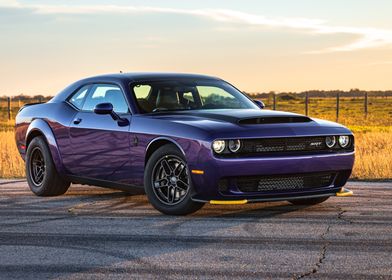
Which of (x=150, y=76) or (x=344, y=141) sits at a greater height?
(x=150, y=76)

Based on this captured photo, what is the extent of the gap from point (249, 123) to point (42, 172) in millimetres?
3460

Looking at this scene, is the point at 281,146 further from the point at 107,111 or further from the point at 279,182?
the point at 107,111

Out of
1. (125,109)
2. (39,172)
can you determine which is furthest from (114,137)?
(39,172)

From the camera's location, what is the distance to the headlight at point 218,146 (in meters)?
7.91

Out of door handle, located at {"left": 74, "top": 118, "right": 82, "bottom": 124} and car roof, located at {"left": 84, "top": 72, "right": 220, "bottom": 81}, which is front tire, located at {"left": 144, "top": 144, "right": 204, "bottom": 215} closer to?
car roof, located at {"left": 84, "top": 72, "right": 220, "bottom": 81}

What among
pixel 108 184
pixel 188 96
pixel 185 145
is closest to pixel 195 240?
pixel 185 145

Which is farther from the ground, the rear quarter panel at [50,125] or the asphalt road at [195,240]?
the rear quarter panel at [50,125]

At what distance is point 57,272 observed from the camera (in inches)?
225

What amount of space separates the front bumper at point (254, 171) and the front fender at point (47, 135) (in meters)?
2.62

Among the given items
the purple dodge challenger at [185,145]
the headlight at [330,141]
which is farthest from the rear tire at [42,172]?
the headlight at [330,141]

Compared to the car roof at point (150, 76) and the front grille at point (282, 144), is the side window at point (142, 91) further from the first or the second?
the front grille at point (282, 144)

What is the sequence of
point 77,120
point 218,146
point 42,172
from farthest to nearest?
point 42,172
point 77,120
point 218,146

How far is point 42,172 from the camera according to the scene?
34.7 feet

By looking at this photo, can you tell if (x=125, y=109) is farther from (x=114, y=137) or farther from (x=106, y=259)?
(x=106, y=259)
